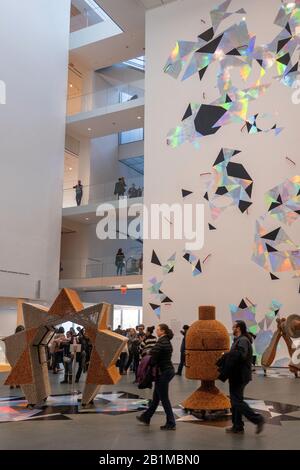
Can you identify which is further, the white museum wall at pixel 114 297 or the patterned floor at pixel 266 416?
the white museum wall at pixel 114 297

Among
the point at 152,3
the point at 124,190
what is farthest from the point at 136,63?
the point at 124,190

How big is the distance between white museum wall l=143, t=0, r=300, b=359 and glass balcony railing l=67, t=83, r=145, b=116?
9.57 ft

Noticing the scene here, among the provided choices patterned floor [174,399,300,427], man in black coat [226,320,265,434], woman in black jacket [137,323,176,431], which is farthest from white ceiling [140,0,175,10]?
man in black coat [226,320,265,434]

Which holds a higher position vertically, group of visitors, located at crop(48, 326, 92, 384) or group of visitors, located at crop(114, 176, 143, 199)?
group of visitors, located at crop(114, 176, 143, 199)

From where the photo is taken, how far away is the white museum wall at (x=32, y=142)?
59.5 ft

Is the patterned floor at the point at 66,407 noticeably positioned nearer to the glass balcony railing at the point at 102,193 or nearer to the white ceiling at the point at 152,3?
the glass balcony railing at the point at 102,193

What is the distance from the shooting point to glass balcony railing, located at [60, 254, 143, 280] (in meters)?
19.6

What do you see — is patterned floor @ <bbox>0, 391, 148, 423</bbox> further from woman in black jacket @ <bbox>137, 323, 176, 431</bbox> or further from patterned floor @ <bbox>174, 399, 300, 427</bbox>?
woman in black jacket @ <bbox>137, 323, 176, 431</bbox>

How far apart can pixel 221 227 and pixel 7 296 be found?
815 cm

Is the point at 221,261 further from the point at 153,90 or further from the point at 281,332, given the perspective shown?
the point at 153,90

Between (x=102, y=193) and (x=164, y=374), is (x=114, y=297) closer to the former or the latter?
(x=102, y=193)

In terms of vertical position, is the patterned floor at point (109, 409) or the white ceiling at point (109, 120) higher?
the white ceiling at point (109, 120)

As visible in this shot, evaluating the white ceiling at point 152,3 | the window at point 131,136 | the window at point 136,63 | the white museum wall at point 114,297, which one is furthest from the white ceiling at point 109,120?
the white museum wall at point 114,297

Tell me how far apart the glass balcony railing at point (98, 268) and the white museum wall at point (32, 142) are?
2.66 feet
